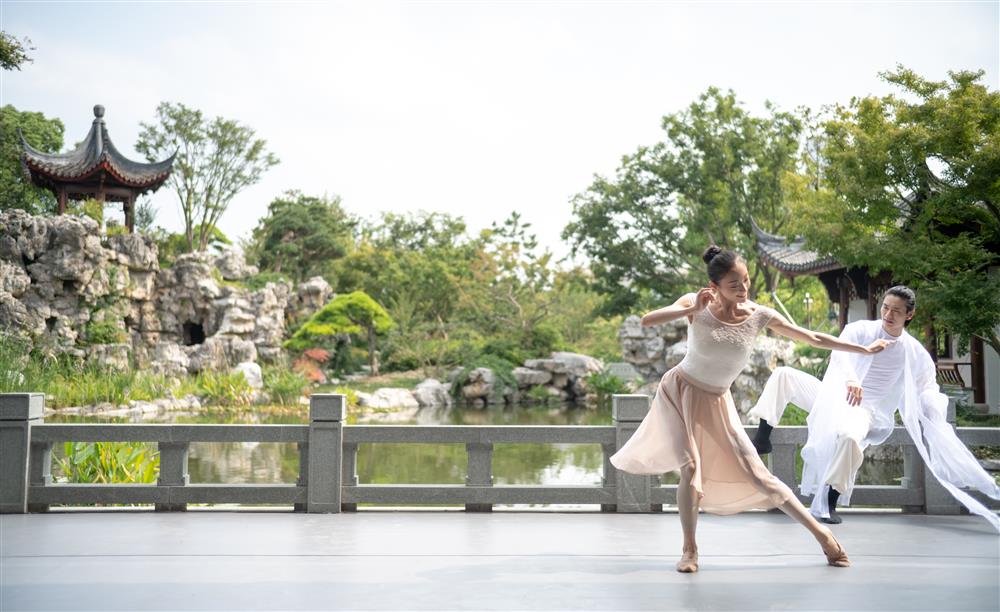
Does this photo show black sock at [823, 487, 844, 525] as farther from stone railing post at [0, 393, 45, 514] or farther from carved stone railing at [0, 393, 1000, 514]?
stone railing post at [0, 393, 45, 514]

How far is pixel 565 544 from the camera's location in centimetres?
421

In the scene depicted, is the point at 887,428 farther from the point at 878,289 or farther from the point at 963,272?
the point at 878,289

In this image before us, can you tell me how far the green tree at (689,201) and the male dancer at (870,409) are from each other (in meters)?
19.3

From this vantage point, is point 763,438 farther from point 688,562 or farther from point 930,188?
point 930,188

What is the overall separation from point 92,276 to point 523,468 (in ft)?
46.1

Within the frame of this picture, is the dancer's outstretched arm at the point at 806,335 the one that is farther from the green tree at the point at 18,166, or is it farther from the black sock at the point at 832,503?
the green tree at the point at 18,166

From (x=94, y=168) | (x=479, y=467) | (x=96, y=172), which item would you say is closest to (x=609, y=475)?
(x=479, y=467)

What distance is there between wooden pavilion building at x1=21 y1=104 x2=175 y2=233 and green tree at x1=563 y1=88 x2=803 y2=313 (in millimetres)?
13941

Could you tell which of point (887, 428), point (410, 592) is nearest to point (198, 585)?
point (410, 592)

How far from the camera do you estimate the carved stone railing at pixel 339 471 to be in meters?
5.05

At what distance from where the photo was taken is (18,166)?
90.5 feet

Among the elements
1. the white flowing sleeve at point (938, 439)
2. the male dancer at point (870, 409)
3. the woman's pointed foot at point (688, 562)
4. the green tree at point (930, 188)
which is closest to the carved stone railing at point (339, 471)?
the male dancer at point (870, 409)

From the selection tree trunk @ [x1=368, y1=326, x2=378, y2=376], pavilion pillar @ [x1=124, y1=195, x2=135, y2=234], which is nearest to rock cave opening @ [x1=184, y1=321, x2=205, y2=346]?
pavilion pillar @ [x1=124, y1=195, x2=135, y2=234]

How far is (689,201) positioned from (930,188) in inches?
585
